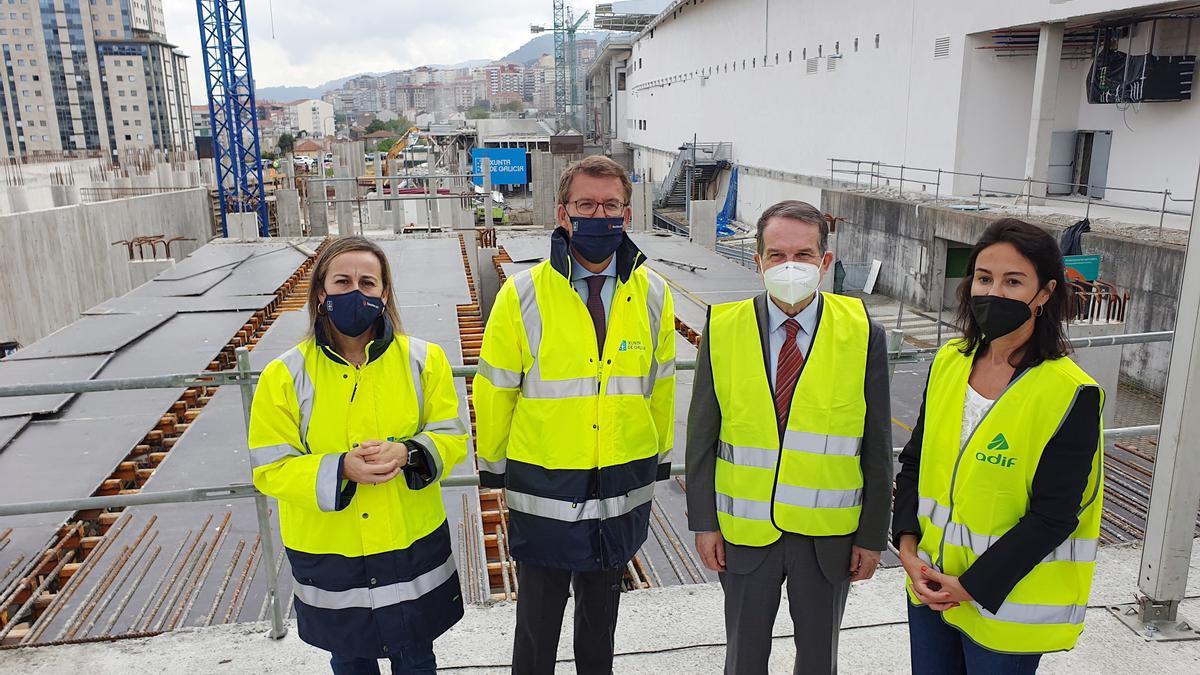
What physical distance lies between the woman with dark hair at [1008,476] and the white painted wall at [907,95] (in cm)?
1737

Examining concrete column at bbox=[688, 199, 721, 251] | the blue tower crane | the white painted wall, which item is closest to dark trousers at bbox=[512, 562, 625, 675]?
the white painted wall

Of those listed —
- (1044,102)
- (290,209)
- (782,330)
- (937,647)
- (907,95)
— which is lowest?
(290,209)

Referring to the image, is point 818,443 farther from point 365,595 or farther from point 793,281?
point 365,595

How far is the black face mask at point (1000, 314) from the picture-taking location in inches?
94.7

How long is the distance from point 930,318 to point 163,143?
111 meters

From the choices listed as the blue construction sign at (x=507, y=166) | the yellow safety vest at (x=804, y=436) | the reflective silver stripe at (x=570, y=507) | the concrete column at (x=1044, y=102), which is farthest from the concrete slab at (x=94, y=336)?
the blue construction sign at (x=507, y=166)

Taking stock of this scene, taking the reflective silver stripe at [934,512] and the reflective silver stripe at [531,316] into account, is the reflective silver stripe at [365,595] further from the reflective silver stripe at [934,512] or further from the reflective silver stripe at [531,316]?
the reflective silver stripe at [934,512]

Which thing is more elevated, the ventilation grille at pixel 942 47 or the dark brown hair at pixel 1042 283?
the ventilation grille at pixel 942 47

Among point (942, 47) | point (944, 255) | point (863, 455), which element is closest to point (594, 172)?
point (863, 455)

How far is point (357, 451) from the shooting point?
2580mm

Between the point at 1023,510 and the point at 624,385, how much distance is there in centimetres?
129

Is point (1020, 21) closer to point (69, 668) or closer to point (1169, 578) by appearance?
point (1169, 578)

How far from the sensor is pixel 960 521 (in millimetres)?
2455

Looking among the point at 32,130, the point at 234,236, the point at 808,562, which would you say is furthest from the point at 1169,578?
the point at 32,130
